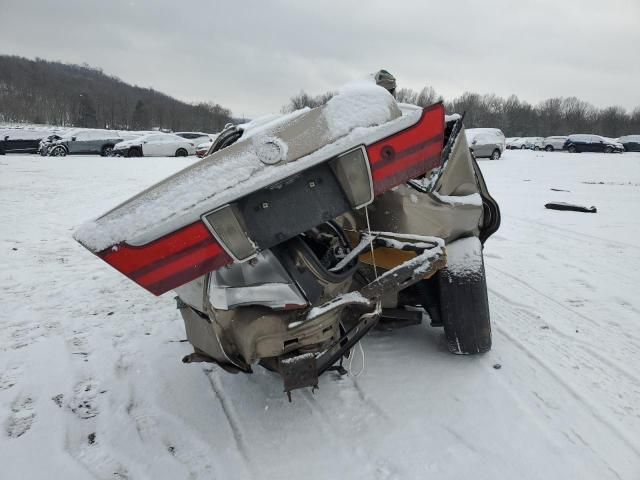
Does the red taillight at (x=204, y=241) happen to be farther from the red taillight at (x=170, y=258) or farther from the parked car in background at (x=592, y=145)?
the parked car in background at (x=592, y=145)

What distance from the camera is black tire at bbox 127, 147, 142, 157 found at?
22.3 m

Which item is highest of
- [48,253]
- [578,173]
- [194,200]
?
[194,200]

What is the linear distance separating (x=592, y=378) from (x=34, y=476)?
3.04 metres

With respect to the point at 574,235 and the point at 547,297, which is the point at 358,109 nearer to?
the point at 547,297

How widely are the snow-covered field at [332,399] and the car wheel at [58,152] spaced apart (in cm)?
2126

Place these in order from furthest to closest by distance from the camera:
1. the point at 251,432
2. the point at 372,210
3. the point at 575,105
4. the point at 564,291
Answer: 1. the point at 575,105
2. the point at 564,291
3. the point at 372,210
4. the point at 251,432

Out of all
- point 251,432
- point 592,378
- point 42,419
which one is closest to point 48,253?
point 42,419

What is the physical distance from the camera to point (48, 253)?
201 inches

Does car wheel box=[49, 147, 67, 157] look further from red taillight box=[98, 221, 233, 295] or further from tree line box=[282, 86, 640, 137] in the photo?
tree line box=[282, 86, 640, 137]

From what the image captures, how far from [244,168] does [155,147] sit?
917 inches

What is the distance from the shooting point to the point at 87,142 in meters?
23.3

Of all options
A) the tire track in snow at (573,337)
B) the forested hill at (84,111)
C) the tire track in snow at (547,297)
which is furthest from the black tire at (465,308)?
the forested hill at (84,111)

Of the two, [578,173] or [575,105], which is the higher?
[575,105]

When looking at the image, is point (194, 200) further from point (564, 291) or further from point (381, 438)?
point (564, 291)
